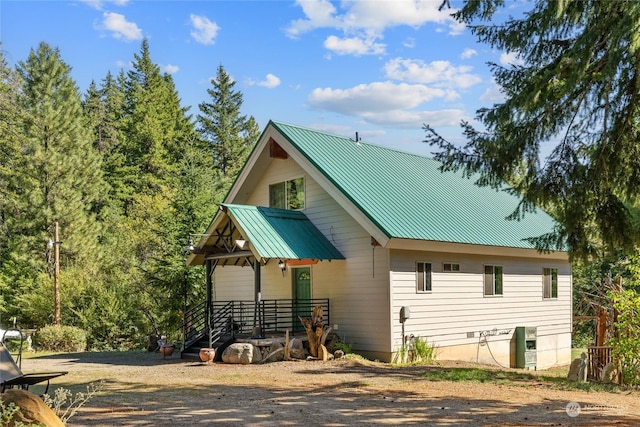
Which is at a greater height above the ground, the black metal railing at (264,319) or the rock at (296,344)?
the black metal railing at (264,319)

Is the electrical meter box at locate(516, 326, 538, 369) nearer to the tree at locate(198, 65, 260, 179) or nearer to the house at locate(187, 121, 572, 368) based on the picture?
the house at locate(187, 121, 572, 368)

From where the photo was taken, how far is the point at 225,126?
2156 inches

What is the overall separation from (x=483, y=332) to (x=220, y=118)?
3966cm

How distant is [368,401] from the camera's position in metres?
11.0

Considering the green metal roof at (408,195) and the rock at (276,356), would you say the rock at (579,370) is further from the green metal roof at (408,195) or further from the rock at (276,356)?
the rock at (276,356)

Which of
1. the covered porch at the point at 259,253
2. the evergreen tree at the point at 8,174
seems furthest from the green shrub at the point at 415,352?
the evergreen tree at the point at 8,174

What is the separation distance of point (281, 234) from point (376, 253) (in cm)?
277

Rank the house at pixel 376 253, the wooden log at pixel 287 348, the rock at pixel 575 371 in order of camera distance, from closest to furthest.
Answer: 1. the rock at pixel 575 371
2. the wooden log at pixel 287 348
3. the house at pixel 376 253

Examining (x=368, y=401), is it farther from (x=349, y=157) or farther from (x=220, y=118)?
(x=220, y=118)

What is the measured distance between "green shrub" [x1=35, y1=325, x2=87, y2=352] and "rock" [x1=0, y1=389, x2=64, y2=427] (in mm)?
18628

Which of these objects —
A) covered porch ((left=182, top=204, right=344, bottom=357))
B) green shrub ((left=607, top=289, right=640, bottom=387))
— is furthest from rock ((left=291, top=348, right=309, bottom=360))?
green shrub ((left=607, top=289, right=640, bottom=387))

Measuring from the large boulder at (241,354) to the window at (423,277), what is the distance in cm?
492

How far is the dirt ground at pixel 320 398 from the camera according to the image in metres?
9.29

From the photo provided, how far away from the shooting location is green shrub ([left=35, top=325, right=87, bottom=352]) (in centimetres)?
2484
